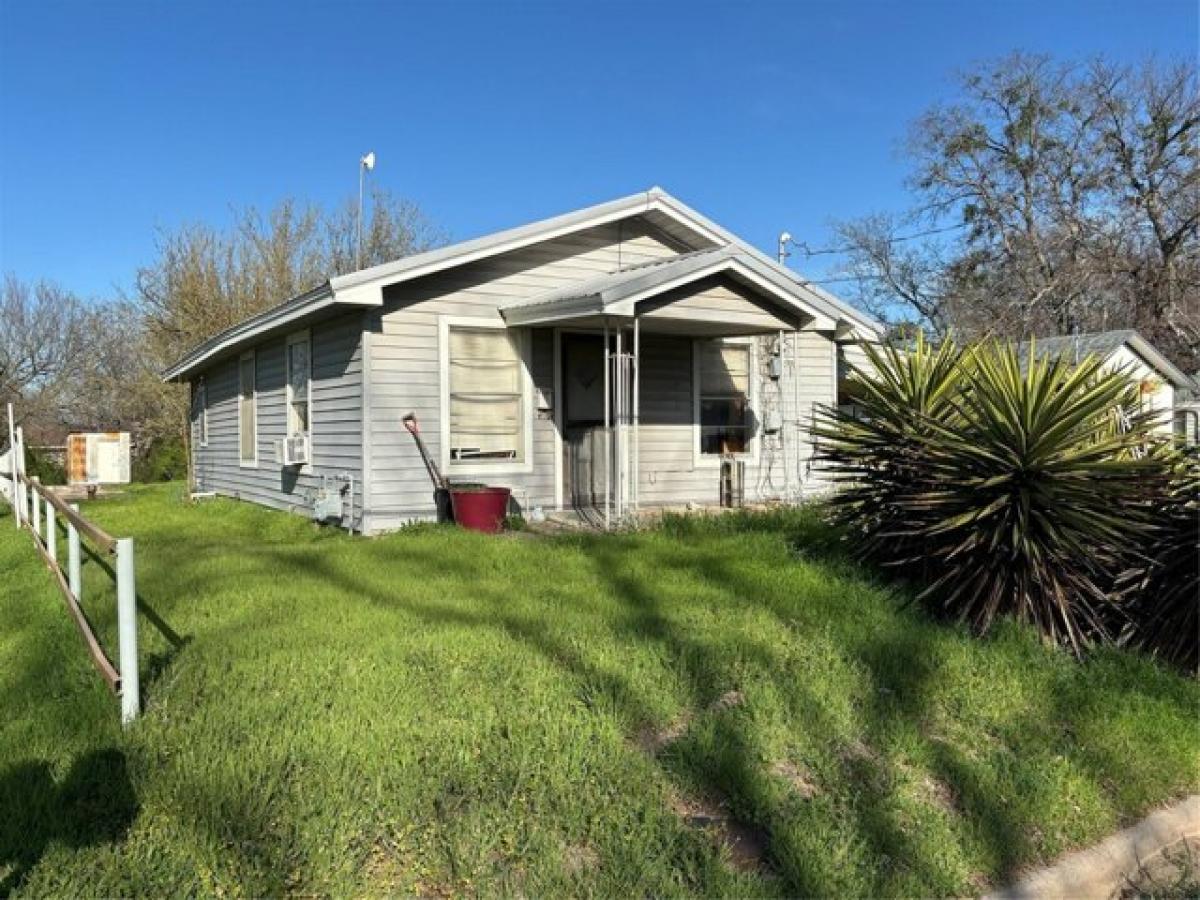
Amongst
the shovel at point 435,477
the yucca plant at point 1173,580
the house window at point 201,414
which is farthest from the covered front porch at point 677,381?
the house window at point 201,414

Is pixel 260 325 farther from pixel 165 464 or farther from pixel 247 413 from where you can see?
pixel 165 464

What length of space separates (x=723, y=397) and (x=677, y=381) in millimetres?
760

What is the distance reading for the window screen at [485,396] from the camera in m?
9.75

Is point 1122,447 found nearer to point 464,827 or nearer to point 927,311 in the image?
point 464,827

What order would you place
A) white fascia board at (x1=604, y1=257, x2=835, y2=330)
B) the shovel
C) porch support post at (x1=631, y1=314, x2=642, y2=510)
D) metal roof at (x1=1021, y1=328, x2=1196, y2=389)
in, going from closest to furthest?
1. white fascia board at (x1=604, y1=257, x2=835, y2=330)
2. porch support post at (x1=631, y1=314, x2=642, y2=510)
3. the shovel
4. metal roof at (x1=1021, y1=328, x2=1196, y2=389)

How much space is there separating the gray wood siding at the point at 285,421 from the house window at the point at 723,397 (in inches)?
168

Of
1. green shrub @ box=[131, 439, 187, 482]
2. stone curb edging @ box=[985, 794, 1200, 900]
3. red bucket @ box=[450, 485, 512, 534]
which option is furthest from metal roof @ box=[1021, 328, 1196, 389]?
green shrub @ box=[131, 439, 187, 482]

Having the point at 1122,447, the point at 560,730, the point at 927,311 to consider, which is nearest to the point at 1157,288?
the point at 927,311

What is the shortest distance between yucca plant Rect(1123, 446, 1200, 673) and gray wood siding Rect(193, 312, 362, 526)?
7052 millimetres

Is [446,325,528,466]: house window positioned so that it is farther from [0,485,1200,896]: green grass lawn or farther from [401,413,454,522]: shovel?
[0,485,1200,896]: green grass lawn

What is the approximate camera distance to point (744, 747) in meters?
3.68

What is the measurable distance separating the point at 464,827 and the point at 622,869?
0.55 m

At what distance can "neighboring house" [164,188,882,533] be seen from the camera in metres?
9.22

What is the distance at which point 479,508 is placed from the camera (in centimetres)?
890
